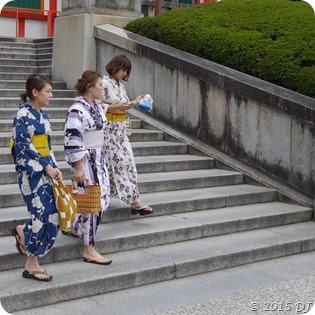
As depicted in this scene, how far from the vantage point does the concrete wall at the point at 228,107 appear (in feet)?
26.7

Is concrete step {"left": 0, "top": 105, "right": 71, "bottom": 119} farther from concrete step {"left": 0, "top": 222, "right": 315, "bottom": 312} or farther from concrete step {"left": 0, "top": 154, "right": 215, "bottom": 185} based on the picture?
concrete step {"left": 0, "top": 222, "right": 315, "bottom": 312}

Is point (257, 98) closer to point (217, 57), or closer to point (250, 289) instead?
point (217, 57)

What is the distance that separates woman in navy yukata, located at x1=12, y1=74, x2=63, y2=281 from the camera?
5012mm

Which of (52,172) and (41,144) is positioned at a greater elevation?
(41,144)

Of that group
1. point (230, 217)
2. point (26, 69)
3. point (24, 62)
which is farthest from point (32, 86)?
point (24, 62)

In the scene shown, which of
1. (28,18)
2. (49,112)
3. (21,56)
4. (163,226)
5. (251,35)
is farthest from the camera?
(28,18)

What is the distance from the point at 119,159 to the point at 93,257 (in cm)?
134

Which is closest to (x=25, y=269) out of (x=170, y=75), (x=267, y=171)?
(x=267, y=171)

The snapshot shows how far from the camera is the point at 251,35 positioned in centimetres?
977

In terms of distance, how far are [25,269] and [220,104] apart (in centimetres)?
463

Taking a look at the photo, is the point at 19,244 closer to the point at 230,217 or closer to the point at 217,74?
the point at 230,217

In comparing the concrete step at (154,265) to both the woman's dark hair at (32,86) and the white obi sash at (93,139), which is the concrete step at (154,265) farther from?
the woman's dark hair at (32,86)

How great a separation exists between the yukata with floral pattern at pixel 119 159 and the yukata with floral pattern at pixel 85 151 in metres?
0.79

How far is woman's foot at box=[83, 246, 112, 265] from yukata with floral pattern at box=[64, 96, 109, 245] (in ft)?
0.26
